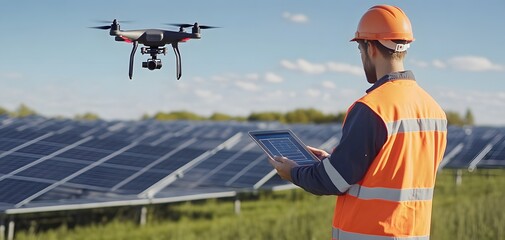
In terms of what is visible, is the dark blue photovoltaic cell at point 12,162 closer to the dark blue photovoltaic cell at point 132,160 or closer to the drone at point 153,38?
the dark blue photovoltaic cell at point 132,160

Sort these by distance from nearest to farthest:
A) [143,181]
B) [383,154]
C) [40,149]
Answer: [383,154]
[40,149]
[143,181]

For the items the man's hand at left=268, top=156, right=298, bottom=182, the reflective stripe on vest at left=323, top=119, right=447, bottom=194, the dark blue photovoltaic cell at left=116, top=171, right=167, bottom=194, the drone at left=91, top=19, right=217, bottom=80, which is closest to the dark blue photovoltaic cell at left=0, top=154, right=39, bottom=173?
the dark blue photovoltaic cell at left=116, top=171, right=167, bottom=194

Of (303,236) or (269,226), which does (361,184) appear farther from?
(269,226)

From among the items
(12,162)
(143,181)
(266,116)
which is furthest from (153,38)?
(266,116)

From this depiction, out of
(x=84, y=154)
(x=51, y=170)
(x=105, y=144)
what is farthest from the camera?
(x=105, y=144)

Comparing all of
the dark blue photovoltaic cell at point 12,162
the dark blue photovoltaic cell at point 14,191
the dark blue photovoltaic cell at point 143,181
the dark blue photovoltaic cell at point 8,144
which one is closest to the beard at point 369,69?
the dark blue photovoltaic cell at point 14,191

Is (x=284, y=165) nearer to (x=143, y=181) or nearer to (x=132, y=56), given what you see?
(x=132, y=56)
